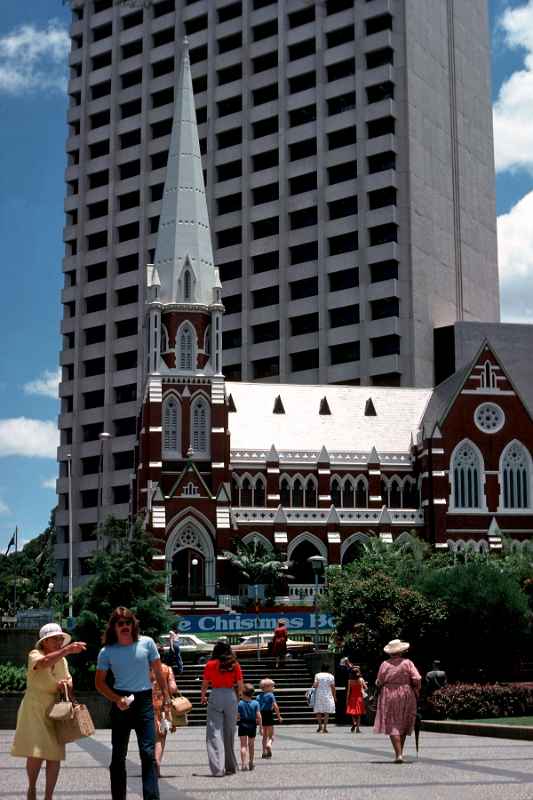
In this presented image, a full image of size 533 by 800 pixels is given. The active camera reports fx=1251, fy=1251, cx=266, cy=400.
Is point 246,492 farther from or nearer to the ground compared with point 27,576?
farther from the ground

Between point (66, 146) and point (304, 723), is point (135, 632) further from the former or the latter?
point (66, 146)

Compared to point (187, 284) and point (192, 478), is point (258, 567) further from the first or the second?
point (187, 284)

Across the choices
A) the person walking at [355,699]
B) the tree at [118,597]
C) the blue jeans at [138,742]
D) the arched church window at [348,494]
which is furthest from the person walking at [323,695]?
the arched church window at [348,494]

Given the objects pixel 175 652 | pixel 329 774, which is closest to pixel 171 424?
pixel 175 652

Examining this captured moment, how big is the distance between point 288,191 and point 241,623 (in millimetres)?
55685

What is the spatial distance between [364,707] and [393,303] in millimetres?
67435

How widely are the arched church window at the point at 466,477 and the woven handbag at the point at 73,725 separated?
203ft

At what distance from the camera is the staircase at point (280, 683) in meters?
35.7

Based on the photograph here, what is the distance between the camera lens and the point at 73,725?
12.5m

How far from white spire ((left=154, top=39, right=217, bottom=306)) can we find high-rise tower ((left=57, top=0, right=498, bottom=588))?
22058mm

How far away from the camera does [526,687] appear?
2977 cm

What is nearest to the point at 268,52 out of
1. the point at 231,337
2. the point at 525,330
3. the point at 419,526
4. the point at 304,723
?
the point at 231,337

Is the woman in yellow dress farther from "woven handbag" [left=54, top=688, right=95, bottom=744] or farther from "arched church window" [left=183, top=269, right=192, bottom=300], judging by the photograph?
"arched church window" [left=183, top=269, right=192, bottom=300]

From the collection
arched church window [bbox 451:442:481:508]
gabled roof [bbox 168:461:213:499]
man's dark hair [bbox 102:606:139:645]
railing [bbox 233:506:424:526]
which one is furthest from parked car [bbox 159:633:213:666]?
man's dark hair [bbox 102:606:139:645]
